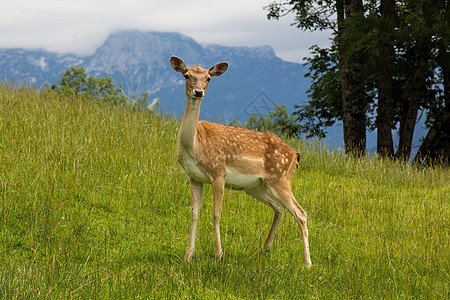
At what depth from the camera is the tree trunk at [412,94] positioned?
14805 millimetres

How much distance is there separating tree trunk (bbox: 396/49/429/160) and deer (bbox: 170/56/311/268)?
9.84 metres

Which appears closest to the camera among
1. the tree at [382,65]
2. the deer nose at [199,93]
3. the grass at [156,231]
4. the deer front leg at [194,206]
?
the grass at [156,231]

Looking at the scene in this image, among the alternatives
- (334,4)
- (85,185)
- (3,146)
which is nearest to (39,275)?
(85,185)

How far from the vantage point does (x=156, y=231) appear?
21.1 ft

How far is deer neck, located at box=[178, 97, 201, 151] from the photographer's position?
17.0ft

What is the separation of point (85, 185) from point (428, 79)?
1420cm

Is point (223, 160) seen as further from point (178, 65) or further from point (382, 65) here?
point (382, 65)

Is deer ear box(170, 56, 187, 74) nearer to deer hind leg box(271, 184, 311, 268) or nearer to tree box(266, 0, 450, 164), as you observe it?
deer hind leg box(271, 184, 311, 268)

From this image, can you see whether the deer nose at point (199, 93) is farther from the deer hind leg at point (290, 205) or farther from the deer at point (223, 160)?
the deer hind leg at point (290, 205)

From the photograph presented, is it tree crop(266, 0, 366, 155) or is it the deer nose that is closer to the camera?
the deer nose

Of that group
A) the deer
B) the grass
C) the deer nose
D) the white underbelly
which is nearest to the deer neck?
the deer

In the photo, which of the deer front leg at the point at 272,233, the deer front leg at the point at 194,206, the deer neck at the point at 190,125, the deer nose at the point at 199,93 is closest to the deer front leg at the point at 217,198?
the deer front leg at the point at 194,206

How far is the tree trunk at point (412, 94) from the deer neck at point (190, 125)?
11.0 m

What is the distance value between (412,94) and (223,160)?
11.6 m
